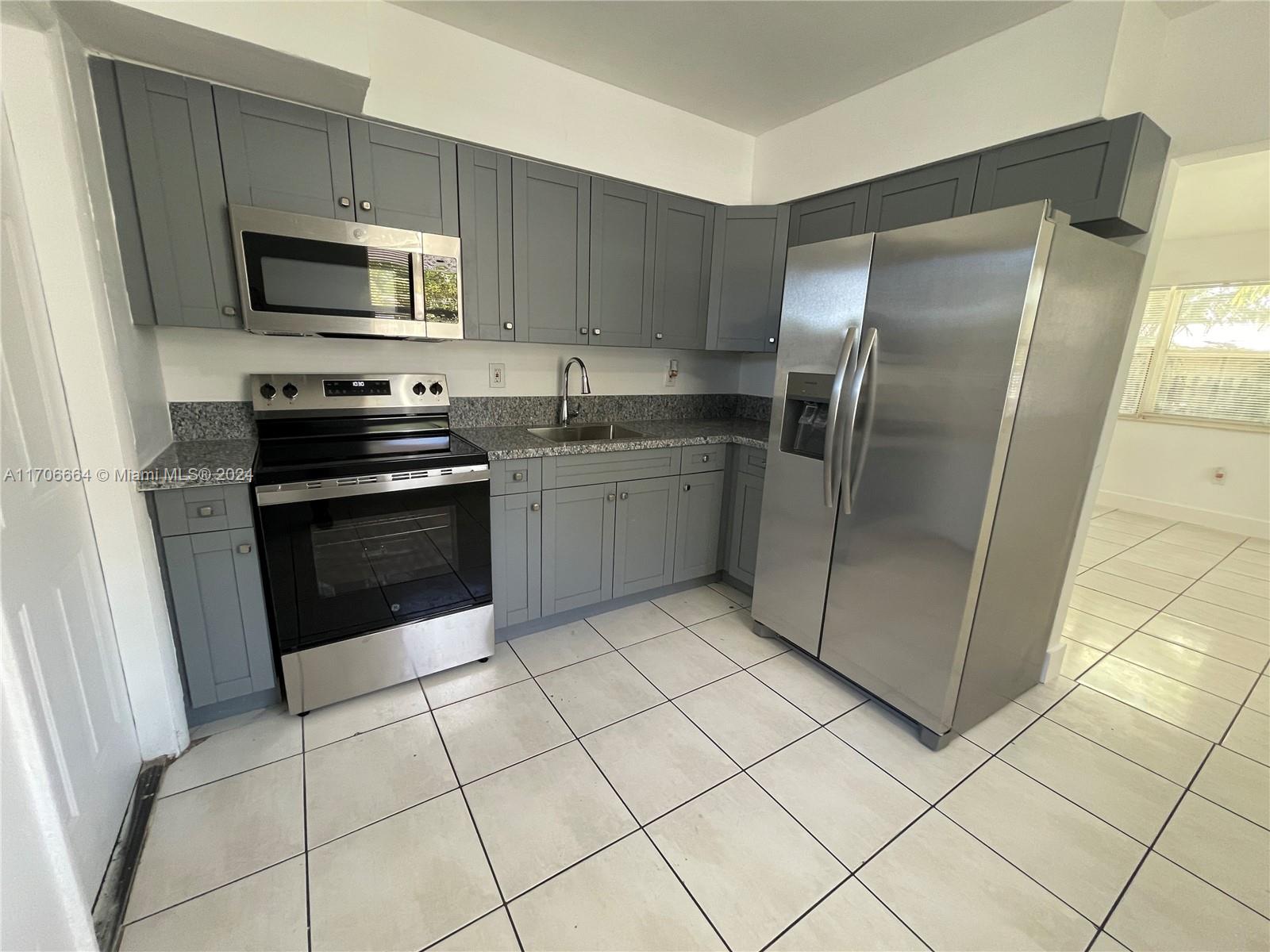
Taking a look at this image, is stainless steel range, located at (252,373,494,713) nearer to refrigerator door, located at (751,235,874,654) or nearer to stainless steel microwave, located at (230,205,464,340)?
stainless steel microwave, located at (230,205,464,340)

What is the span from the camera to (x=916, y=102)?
225cm

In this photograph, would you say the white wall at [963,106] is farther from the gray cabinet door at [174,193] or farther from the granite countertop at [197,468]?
the granite countertop at [197,468]

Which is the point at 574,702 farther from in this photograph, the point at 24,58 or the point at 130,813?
the point at 24,58

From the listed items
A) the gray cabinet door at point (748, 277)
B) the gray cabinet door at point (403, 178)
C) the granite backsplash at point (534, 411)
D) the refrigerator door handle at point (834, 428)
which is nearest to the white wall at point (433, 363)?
the granite backsplash at point (534, 411)

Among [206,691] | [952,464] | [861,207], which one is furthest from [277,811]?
[861,207]

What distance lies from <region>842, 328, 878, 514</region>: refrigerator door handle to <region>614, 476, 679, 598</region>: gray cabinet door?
3.06 feet

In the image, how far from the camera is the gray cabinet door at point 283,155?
169cm

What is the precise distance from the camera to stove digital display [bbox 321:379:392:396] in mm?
2111

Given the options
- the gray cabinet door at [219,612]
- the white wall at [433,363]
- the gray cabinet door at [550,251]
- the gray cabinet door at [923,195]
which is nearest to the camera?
the gray cabinet door at [219,612]

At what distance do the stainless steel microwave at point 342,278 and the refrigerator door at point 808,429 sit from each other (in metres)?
1.41

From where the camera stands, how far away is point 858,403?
6.00ft

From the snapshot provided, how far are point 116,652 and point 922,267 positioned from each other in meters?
2.76

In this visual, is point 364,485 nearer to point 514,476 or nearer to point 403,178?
point 514,476

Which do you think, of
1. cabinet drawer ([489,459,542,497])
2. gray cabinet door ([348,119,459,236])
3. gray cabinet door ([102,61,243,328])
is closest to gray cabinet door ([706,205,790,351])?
cabinet drawer ([489,459,542,497])
